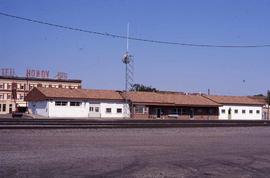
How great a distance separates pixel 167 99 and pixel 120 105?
8.89 meters

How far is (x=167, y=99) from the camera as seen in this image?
8319 centimetres

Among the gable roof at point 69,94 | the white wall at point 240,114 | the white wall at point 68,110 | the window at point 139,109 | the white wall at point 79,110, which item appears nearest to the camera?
the white wall at point 68,110

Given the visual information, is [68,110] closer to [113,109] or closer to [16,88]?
[113,109]

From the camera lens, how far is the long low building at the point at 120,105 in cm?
7294

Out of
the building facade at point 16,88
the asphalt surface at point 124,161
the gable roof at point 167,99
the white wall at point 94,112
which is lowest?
the asphalt surface at point 124,161

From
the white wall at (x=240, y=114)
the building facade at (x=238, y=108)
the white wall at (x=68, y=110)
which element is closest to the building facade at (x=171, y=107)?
the white wall at (x=240, y=114)

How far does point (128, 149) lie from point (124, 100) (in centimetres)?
→ 5999

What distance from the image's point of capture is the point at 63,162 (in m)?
14.3

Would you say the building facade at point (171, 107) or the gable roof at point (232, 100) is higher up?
the gable roof at point (232, 100)

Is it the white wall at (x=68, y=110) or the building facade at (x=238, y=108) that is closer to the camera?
the white wall at (x=68, y=110)

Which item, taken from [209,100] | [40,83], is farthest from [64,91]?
[40,83]

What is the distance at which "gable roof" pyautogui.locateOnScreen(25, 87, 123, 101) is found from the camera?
73.1 m

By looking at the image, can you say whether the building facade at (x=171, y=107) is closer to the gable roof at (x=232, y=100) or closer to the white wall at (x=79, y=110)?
the white wall at (x=79, y=110)

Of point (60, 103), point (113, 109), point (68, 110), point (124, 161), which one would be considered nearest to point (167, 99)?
point (113, 109)
